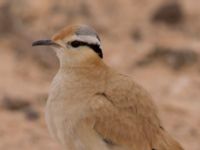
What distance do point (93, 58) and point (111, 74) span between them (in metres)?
0.18

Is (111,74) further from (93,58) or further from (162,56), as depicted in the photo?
(162,56)

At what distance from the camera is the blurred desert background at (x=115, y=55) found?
8383 millimetres

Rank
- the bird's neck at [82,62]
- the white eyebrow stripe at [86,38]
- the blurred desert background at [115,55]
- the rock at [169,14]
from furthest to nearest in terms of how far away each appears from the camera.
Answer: the rock at [169,14] < the blurred desert background at [115,55] < the bird's neck at [82,62] < the white eyebrow stripe at [86,38]

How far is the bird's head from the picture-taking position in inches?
227

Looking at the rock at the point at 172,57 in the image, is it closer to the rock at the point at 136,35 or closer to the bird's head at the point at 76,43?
the rock at the point at 136,35

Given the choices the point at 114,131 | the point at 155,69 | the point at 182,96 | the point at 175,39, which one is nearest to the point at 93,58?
the point at 114,131

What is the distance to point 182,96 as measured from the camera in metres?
A: 8.95

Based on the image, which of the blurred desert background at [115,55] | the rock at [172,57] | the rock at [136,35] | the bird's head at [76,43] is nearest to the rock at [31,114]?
the blurred desert background at [115,55]

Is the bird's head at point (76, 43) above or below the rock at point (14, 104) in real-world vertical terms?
above

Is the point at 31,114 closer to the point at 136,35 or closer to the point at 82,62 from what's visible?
the point at 136,35

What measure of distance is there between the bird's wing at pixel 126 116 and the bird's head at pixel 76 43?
0.84ft

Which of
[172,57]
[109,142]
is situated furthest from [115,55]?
[109,142]

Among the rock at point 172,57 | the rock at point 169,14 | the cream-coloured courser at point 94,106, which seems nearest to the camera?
the cream-coloured courser at point 94,106

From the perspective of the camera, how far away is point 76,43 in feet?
19.0
